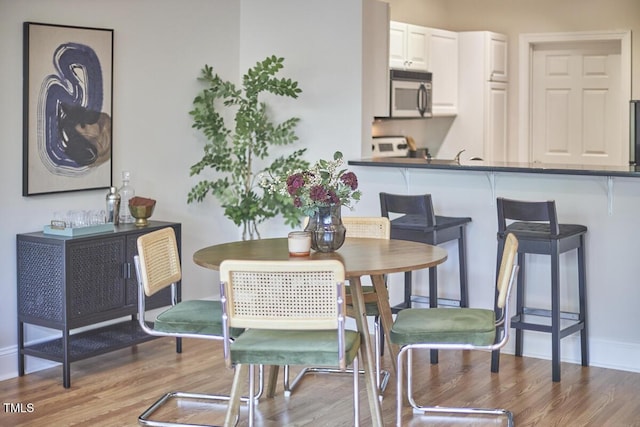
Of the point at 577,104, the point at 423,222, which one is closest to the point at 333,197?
the point at 423,222

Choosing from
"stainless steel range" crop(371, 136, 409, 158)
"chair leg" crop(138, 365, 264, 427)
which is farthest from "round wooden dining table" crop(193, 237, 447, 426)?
"stainless steel range" crop(371, 136, 409, 158)

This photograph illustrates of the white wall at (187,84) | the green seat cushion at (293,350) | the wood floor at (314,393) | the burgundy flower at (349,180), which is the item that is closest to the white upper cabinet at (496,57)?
the white wall at (187,84)

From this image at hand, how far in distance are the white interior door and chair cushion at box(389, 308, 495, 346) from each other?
4.52 meters

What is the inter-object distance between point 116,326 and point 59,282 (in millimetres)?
755

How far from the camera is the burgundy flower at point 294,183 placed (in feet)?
12.6

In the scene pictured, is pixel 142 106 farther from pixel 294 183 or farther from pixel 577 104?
pixel 577 104

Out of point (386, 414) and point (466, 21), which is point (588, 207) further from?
point (466, 21)

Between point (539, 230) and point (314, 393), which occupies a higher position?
point (539, 230)

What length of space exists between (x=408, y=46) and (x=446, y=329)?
3768 millimetres

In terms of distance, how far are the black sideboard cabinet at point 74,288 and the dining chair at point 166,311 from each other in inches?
28.3

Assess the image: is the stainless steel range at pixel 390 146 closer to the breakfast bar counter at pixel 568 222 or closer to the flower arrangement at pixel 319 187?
the breakfast bar counter at pixel 568 222

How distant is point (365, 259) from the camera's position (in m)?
3.81

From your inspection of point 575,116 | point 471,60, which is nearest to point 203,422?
point 471,60

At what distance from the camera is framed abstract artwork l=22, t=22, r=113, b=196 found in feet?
15.7
